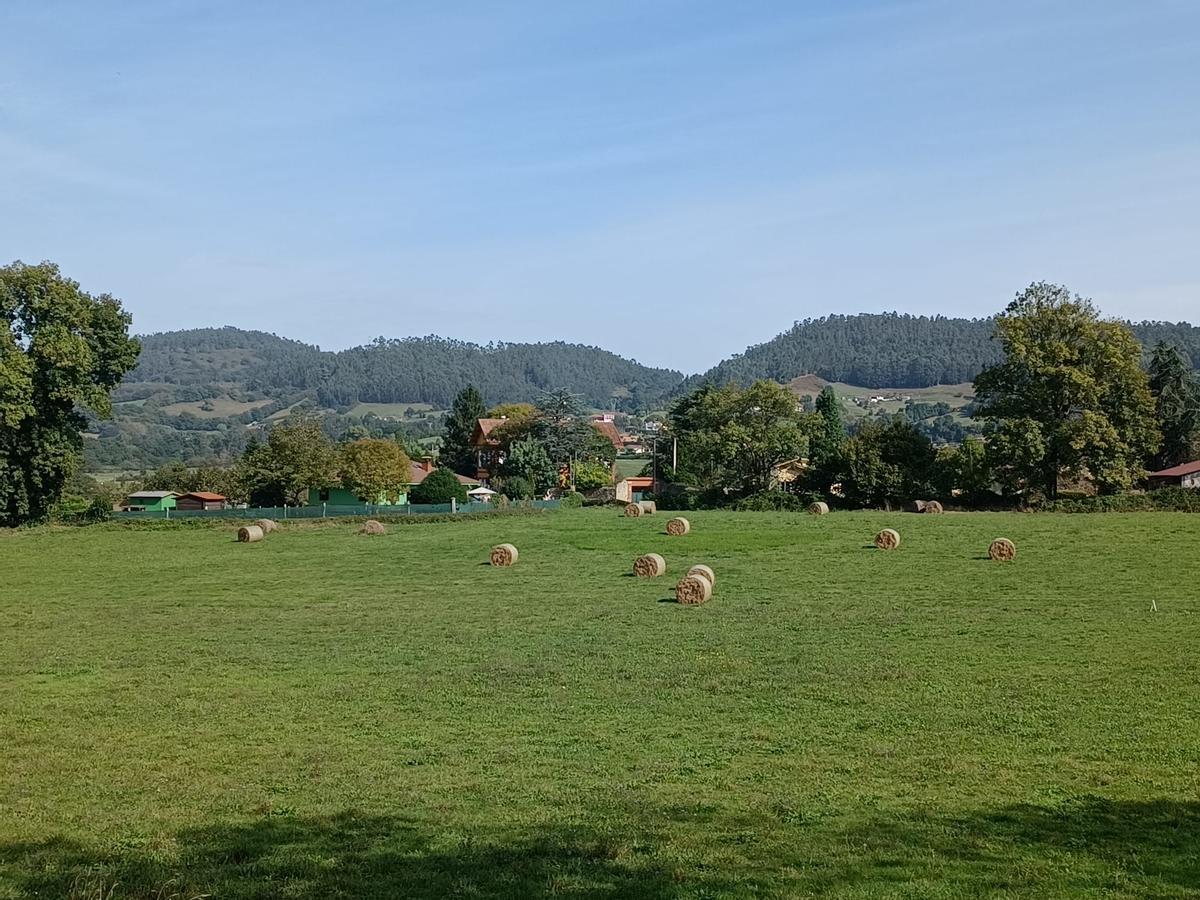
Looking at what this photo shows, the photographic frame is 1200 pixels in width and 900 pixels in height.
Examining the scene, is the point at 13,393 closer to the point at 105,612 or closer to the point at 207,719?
the point at 105,612

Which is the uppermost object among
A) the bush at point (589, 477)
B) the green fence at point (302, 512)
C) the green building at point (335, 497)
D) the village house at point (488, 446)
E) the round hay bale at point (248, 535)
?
the village house at point (488, 446)

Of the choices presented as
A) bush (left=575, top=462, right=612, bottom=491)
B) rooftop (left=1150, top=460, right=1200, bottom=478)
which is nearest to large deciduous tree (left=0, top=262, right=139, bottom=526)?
bush (left=575, top=462, right=612, bottom=491)

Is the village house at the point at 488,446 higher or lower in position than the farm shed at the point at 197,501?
higher

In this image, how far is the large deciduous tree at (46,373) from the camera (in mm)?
63312

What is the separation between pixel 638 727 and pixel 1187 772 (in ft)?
23.9

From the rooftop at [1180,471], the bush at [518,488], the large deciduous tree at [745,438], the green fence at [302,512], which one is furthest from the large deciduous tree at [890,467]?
the bush at [518,488]

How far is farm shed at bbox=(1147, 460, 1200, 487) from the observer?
3305 inches

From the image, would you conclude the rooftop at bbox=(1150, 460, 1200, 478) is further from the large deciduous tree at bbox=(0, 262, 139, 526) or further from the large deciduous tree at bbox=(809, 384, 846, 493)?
the large deciduous tree at bbox=(0, 262, 139, 526)

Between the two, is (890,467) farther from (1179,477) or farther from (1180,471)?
(1180,471)

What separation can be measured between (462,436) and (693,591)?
8770 centimetres

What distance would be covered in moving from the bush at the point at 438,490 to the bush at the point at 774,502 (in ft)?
73.6

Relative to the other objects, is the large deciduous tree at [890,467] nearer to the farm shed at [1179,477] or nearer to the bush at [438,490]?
the farm shed at [1179,477]

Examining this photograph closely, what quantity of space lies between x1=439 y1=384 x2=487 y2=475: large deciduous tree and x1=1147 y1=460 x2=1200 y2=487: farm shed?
65.9m

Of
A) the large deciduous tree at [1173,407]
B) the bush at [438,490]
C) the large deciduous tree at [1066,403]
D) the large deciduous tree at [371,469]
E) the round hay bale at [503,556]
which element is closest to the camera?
the round hay bale at [503,556]
